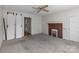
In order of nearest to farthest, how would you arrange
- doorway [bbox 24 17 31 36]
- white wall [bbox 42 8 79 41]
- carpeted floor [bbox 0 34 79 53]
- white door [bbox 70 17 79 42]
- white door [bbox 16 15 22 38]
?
1. carpeted floor [bbox 0 34 79 53]
2. white door [bbox 70 17 79 42]
3. white wall [bbox 42 8 79 41]
4. white door [bbox 16 15 22 38]
5. doorway [bbox 24 17 31 36]

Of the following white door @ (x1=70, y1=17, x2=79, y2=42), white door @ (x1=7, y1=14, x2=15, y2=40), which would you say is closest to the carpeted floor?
white door @ (x1=70, y1=17, x2=79, y2=42)

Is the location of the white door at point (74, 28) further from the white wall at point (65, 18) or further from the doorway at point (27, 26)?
the doorway at point (27, 26)

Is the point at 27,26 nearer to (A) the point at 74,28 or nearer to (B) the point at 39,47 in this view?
(B) the point at 39,47

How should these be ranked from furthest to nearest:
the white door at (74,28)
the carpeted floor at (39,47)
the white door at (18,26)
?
the white door at (18,26) → the white door at (74,28) → the carpeted floor at (39,47)

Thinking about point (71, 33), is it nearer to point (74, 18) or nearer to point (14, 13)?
point (74, 18)

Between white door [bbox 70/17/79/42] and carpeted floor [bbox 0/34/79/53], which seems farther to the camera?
white door [bbox 70/17/79/42]

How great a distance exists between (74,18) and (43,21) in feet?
13.9

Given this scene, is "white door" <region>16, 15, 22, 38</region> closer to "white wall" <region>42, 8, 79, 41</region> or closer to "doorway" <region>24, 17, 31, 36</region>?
"doorway" <region>24, 17, 31, 36</region>

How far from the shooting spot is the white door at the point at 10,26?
5.97m

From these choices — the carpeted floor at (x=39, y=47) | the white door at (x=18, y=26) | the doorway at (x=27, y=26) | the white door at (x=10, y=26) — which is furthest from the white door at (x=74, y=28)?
the white door at (x=10, y=26)

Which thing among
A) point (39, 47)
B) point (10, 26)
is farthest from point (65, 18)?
point (10, 26)

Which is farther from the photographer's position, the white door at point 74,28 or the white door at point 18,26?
the white door at point 18,26

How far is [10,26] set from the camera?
612 centimetres

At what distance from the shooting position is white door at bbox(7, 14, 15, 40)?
5.97 meters
